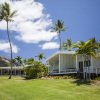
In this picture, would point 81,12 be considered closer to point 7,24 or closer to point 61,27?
point 7,24

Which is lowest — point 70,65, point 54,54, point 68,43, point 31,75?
point 31,75

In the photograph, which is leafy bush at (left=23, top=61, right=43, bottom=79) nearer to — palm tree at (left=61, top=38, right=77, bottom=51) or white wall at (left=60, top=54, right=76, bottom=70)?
white wall at (left=60, top=54, right=76, bottom=70)

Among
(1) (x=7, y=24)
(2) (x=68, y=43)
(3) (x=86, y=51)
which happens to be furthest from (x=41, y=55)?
(3) (x=86, y=51)

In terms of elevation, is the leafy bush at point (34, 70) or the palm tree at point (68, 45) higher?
the palm tree at point (68, 45)

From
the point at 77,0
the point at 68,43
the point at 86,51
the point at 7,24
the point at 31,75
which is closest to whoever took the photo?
the point at 86,51

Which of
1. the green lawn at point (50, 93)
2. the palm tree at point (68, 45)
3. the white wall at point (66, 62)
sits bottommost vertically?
the green lawn at point (50, 93)

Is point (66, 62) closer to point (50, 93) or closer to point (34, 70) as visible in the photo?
point (34, 70)

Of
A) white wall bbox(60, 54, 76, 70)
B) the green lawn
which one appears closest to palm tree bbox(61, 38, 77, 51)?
white wall bbox(60, 54, 76, 70)

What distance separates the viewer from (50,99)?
7.59 m

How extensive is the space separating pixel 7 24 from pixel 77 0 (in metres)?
13.8

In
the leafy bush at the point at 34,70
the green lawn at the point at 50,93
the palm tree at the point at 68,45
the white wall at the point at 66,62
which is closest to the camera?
the green lawn at the point at 50,93

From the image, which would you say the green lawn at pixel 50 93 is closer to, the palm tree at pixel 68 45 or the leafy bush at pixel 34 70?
the leafy bush at pixel 34 70

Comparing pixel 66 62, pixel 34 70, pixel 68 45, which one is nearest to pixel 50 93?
pixel 34 70

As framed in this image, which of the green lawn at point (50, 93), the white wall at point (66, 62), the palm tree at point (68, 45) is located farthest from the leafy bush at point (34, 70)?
the palm tree at point (68, 45)
